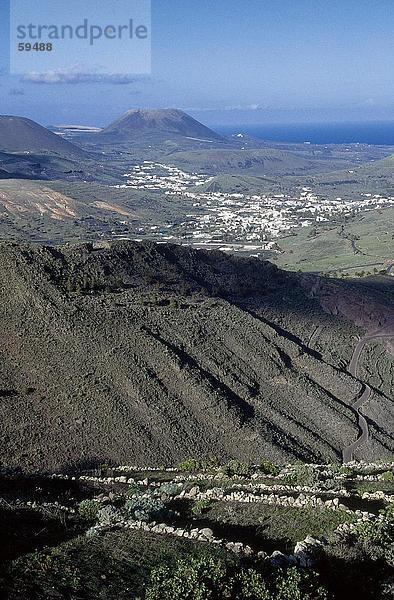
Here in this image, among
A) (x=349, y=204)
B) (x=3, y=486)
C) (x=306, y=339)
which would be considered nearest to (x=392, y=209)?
(x=349, y=204)

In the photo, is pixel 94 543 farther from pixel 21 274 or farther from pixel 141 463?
pixel 21 274

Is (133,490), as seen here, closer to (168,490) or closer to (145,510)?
(168,490)

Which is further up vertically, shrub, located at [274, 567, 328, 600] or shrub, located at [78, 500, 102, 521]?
shrub, located at [274, 567, 328, 600]

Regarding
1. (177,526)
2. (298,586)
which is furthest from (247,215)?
(298,586)

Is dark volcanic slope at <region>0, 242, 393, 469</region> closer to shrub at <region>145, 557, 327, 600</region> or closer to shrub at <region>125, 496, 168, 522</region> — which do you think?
shrub at <region>125, 496, 168, 522</region>

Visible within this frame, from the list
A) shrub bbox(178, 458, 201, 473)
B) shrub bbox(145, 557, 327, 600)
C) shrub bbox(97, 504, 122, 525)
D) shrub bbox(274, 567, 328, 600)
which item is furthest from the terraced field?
shrub bbox(178, 458, 201, 473)

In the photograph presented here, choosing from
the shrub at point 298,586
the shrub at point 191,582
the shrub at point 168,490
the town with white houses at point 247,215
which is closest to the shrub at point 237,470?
the shrub at point 168,490
